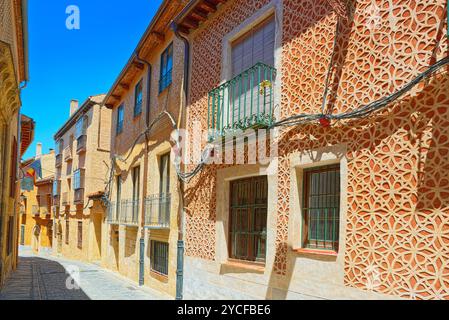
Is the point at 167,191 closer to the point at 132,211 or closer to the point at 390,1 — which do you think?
the point at 132,211

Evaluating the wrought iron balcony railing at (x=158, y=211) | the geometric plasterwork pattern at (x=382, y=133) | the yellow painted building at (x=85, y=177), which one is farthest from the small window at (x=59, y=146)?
the geometric plasterwork pattern at (x=382, y=133)

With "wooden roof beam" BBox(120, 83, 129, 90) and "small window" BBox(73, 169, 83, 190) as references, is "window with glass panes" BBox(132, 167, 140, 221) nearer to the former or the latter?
"wooden roof beam" BBox(120, 83, 129, 90)

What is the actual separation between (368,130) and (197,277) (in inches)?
196

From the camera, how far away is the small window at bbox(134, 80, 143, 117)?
14.7 meters

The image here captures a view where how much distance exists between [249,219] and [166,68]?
20.4 feet

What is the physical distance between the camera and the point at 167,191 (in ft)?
37.8

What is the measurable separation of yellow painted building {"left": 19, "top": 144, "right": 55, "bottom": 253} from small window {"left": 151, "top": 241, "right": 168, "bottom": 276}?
2535cm

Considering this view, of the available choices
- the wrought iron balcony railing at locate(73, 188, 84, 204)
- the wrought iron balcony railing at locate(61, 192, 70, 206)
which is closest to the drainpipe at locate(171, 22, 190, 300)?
the wrought iron balcony railing at locate(73, 188, 84, 204)

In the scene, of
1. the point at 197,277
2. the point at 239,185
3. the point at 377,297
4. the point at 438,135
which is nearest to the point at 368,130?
the point at 438,135

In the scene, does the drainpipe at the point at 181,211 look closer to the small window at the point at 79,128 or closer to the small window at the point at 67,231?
the small window at the point at 79,128

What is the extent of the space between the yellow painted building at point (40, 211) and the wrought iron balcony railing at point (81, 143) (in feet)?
35.2

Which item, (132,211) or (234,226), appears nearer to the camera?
(234,226)

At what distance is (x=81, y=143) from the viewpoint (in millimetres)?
24891

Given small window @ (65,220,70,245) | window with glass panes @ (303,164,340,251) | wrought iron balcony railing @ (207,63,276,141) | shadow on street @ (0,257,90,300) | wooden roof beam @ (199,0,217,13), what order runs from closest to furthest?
window with glass panes @ (303,164,340,251)
wrought iron balcony railing @ (207,63,276,141)
wooden roof beam @ (199,0,217,13)
shadow on street @ (0,257,90,300)
small window @ (65,220,70,245)
